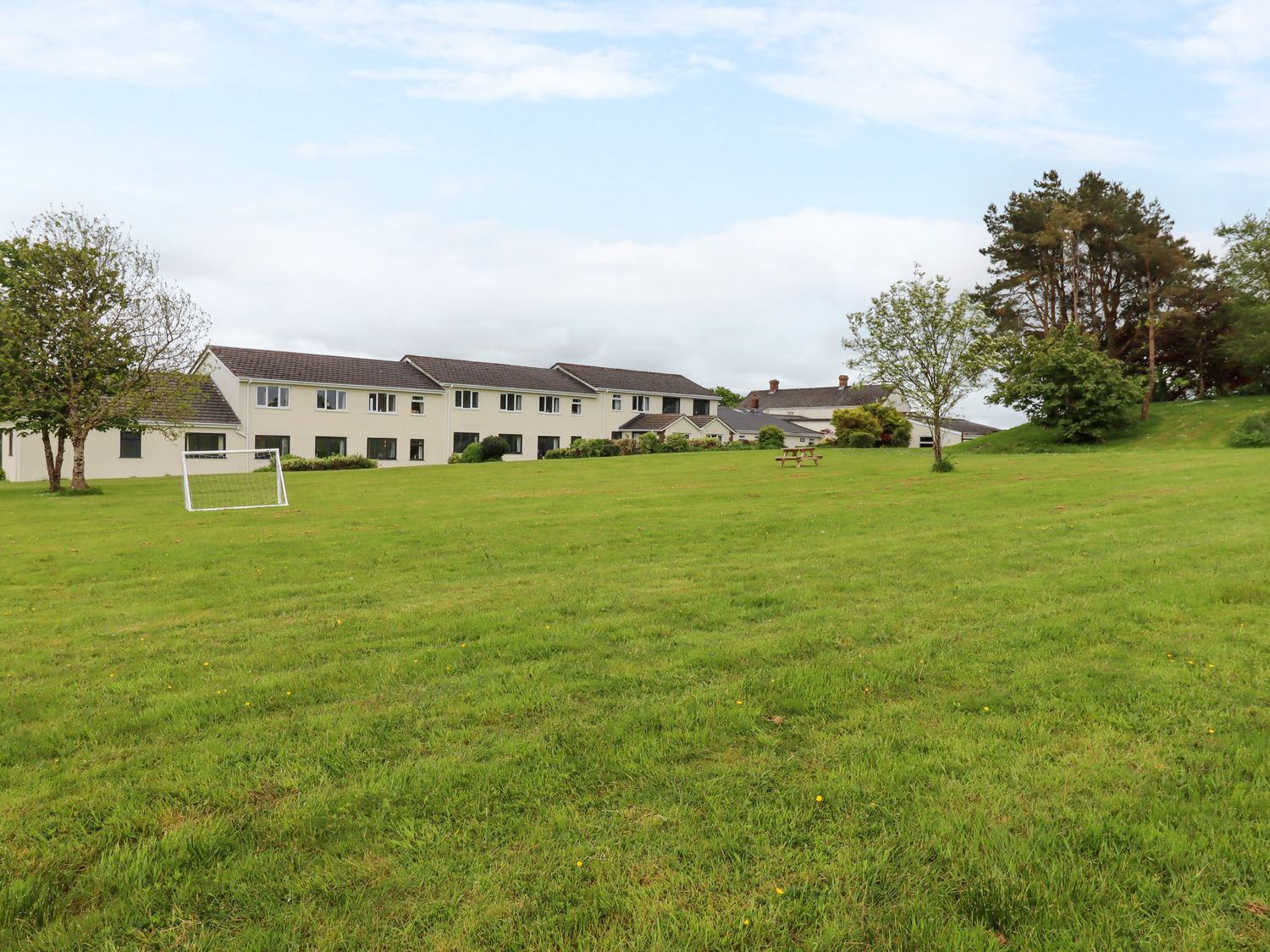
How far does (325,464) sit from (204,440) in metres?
8.42

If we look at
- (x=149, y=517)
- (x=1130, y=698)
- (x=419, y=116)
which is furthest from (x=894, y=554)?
(x=149, y=517)

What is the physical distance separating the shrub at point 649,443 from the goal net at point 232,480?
24615 mm

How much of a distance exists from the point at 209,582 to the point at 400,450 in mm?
44776

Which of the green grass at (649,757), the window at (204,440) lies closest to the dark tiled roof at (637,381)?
the window at (204,440)

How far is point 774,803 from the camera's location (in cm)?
395

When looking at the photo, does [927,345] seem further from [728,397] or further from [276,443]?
[728,397]

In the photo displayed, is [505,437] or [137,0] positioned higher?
[137,0]

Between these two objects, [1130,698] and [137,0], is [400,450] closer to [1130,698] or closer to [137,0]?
[137,0]

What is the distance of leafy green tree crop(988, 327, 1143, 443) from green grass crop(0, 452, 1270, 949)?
125 ft

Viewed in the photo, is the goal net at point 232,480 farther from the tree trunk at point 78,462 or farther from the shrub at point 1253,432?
the shrub at point 1253,432

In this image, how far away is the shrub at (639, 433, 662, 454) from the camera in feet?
176

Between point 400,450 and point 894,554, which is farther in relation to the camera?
point 400,450

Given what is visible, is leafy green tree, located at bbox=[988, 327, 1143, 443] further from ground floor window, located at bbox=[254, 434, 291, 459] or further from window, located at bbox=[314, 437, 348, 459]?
ground floor window, located at bbox=[254, 434, 291, 459]

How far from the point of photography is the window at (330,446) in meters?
50.4
